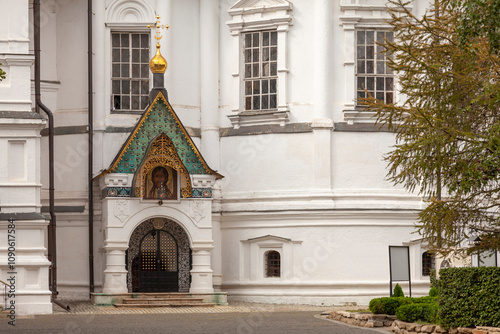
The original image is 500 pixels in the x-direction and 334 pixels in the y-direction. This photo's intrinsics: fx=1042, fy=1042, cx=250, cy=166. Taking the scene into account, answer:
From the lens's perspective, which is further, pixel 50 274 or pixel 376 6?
pixel 376 6

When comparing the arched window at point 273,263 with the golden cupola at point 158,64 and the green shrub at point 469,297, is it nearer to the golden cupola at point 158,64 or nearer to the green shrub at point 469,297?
the golden cupola at point 158,64

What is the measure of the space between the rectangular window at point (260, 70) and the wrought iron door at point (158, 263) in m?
4.85

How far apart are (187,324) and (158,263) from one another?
7.74m

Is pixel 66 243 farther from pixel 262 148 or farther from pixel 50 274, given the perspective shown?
pixel 262 148

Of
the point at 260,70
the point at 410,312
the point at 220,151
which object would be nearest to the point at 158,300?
the point at 220,151

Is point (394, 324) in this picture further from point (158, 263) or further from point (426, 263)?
point (158, 263)

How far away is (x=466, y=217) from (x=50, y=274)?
12626 mm

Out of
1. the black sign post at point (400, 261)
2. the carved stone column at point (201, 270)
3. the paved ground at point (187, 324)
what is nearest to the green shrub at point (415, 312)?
the paved ground at point (187, 324)

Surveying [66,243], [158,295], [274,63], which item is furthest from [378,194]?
[66,243]

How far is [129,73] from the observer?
3153 centimetres

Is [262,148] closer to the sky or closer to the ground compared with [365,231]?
closer to the sky

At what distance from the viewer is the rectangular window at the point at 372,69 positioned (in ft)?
103

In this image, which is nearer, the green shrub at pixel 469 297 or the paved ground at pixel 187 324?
the green shrub at pixel 469 297

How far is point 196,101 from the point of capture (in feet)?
105
